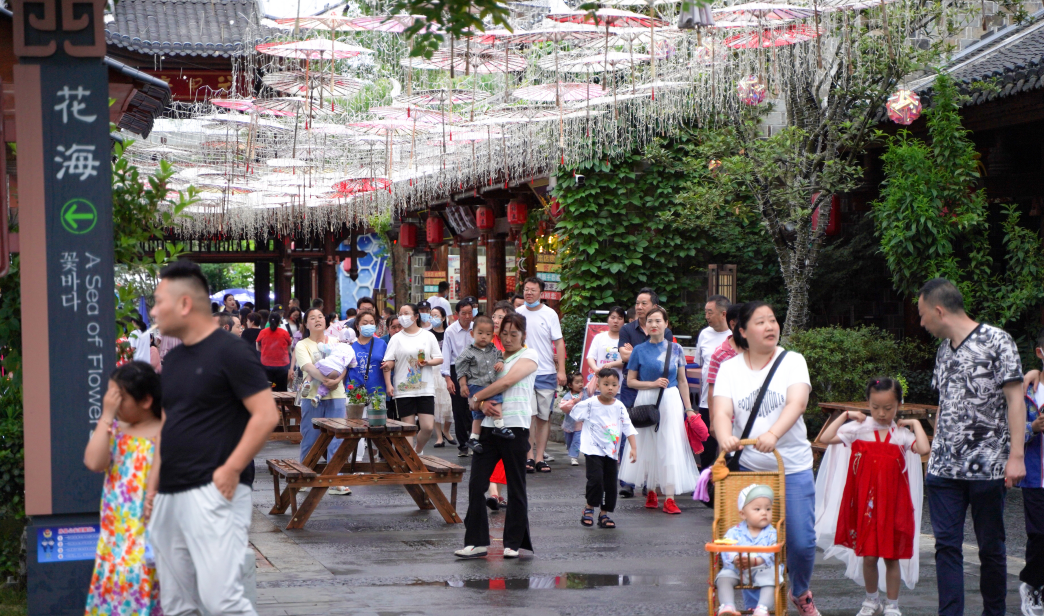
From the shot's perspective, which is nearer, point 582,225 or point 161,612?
point 161,612

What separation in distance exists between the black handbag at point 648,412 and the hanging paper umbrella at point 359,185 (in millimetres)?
10956

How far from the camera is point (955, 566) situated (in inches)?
216

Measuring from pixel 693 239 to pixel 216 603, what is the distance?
12.4 metres

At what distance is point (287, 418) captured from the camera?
14227mm

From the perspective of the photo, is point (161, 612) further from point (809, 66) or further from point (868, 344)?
point (809, 66)

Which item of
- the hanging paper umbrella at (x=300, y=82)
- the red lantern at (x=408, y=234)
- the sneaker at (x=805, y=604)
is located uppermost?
the hanging paper umbrella at (x=300, y=82)

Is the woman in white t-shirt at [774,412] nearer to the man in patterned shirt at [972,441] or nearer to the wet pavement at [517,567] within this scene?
the man in patterned shirt at [972,441]

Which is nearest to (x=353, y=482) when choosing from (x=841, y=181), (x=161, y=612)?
(x=161, y=612)

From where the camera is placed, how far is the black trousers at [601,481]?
28.8 ft

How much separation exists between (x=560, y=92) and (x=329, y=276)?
21340 millimetres

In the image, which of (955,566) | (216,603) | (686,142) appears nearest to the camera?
(216,603)

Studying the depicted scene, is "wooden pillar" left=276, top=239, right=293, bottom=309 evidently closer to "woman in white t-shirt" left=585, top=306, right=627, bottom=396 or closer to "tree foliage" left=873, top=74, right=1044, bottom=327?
"woman in white t-shirt" left=585, top=306, right=627, bottom=396

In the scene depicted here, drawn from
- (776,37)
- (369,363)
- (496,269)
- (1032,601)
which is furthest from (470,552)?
(496,269)

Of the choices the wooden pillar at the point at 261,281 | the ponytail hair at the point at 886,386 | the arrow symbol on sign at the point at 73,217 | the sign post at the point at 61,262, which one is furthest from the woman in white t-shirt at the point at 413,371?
the wooden pillar at the point at 261,281
